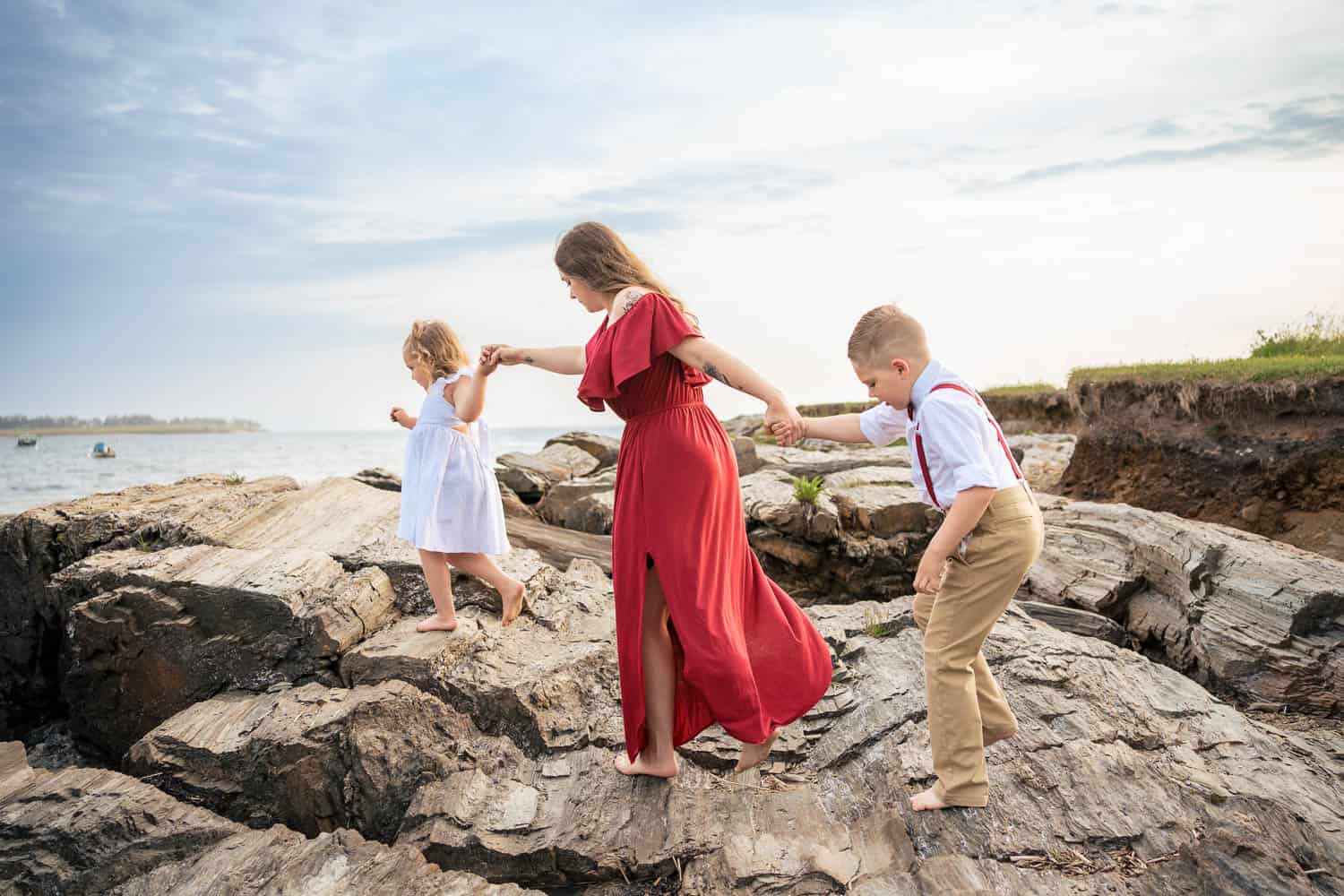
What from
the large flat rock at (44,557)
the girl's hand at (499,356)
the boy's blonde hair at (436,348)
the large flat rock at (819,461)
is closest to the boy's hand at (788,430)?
the girl's hand at (499,356)

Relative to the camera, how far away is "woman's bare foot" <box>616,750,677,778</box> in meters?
4.21

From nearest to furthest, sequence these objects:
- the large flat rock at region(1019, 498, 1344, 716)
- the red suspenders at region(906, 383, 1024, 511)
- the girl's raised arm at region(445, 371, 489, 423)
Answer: the red suspenders at region(906, 383, 1024, 511) → the girl's raised arm at region(445, 371, 489, 423) → the large flat rock at region(1019, 498, 1344, 716)

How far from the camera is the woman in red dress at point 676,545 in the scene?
12.9 feet

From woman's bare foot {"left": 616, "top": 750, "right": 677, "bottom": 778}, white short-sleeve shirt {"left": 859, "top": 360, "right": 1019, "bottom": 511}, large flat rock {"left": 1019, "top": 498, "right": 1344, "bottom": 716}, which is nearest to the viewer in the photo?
white short-sleeve shirt {"left": 859, "top": 360, "right": 1019, "bottom": 511}

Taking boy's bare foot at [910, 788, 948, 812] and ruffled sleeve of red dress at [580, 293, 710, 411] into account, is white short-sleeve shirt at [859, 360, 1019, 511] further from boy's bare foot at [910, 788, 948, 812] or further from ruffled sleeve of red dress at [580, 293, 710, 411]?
boy's bare foot at [910, 788, 948, 812]

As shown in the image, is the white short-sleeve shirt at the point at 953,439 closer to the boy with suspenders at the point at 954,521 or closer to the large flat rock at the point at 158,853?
the boy with suspenders at the point at 954,521

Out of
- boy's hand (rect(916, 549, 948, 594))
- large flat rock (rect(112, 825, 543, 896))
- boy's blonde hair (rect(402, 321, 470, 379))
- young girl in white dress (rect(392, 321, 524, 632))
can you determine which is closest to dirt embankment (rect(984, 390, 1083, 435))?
young girl in white dress (rect(392, 321, 524, 632))

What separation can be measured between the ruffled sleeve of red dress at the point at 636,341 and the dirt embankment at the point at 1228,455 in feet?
27.0

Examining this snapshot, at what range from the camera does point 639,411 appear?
161 inches

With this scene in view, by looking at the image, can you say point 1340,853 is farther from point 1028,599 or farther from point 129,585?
point 129,585

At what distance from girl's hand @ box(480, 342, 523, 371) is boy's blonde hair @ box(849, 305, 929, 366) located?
75.2 inches

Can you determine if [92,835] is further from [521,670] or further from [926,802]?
[926,802]

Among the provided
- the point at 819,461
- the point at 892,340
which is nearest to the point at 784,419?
the point at 892,340

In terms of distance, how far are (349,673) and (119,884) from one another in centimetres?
155
